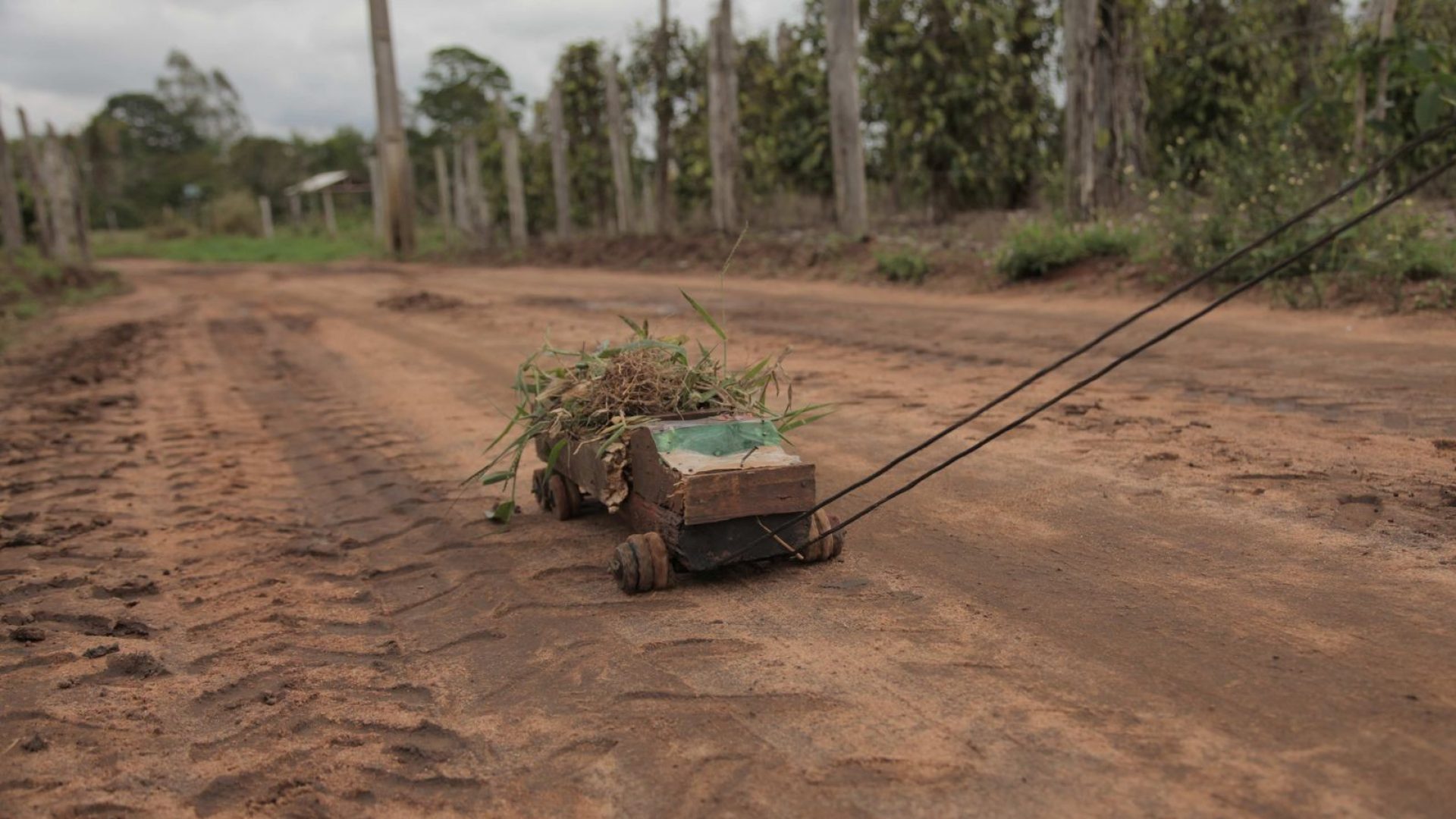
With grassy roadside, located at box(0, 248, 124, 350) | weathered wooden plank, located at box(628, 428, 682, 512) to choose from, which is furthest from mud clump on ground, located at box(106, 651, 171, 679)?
grassy roadside, located at box(0, 248, 124, 350)

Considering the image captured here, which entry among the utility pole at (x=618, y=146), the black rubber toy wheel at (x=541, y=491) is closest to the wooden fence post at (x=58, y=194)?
the utility pole at (x=618, y=146)

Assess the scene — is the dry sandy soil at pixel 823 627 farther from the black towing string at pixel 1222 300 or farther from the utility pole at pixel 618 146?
the utility pole at pixel 618 146

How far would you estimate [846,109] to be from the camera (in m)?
14.1

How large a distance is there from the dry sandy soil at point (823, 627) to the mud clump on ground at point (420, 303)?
6807mm

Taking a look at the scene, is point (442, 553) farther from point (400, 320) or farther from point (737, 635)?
point (400, 320)

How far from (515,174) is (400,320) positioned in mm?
12518

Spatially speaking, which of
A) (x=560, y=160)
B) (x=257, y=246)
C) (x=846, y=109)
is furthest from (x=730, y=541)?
(x=257, y=246)

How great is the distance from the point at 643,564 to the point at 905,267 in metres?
9.15

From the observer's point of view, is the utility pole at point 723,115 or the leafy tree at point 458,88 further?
the leafy tree at point 458,88

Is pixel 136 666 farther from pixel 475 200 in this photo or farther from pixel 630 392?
pixel 475 200

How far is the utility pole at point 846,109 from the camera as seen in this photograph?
14.0 m

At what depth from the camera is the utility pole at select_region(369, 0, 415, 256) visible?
75.9ft

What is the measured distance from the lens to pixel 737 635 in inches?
125

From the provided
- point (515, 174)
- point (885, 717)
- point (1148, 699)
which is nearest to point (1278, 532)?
point (1148, 699)
